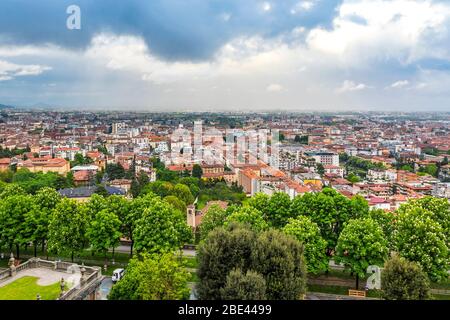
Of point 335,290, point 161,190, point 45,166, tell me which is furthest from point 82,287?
point 45,166

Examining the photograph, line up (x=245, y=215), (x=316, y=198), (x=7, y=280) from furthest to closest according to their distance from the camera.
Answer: (x=316, y=198)
(x=245, y=215)
(x=7, y=280)

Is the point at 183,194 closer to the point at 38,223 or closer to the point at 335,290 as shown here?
the point at 38,223

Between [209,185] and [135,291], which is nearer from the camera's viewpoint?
[135,291]

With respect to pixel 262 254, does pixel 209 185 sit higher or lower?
lower

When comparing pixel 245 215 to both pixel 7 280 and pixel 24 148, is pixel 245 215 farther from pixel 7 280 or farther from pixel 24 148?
pixel 24 148

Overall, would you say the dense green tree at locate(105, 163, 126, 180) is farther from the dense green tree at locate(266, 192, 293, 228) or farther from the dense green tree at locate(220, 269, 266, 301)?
the dense green tree at locate(220, 269, 266, 301)

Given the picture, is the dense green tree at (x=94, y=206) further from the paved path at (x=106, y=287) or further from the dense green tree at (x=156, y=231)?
the paved path at (x=106, y=287)

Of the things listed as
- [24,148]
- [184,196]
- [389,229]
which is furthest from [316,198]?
[24,148]

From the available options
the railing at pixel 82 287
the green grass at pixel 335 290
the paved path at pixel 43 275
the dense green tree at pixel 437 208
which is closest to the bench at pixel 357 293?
the green grass at pixel 335 290
